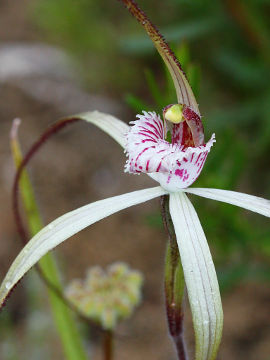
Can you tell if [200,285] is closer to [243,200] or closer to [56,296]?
[243,200]

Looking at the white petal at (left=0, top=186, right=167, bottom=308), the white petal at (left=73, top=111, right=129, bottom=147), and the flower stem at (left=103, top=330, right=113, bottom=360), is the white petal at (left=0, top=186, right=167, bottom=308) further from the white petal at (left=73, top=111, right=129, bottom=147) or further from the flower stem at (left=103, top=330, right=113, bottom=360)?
the flower stem at (left=103, top=330, right=113, bottom=360)

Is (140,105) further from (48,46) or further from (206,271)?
(48,46)

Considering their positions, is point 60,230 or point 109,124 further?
point 109,124

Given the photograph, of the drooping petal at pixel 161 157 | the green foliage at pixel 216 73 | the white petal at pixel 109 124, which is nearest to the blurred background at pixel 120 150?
the green foliage at pixel 216 73

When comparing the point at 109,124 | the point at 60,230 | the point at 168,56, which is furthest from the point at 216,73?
the point at 60,230

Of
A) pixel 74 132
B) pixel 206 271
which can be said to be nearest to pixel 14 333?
pixel 74 132

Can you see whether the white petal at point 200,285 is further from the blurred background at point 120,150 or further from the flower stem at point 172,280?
the blurred background at point 120,150
